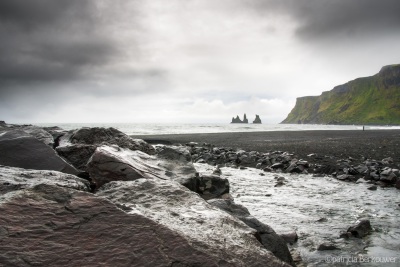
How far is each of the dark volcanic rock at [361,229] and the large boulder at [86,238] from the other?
413cm

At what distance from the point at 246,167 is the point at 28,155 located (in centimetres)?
1205

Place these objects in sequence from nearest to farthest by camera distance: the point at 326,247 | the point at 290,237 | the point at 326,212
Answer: the point at 326,247
the point at 290,237
the point at 326,212

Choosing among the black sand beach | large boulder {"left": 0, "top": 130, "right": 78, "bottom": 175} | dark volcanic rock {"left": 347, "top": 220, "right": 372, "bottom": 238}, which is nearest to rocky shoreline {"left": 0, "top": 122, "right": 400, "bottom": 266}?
dark volcanic rock {"left": 347, "top": 220, "right": 372, "bottom": 238}

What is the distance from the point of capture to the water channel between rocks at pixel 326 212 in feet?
17.1

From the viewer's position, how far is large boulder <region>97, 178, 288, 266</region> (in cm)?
Result: 283

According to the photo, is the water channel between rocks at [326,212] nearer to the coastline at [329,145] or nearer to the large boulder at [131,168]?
the large boulder at [131,168]

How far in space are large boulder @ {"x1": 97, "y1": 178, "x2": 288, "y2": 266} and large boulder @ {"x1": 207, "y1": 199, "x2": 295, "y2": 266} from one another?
2.45 ft

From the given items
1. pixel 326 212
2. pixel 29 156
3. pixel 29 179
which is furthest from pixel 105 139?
pixel 326 212

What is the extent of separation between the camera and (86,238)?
2.55 m

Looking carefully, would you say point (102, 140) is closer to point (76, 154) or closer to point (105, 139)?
point (105, 139)

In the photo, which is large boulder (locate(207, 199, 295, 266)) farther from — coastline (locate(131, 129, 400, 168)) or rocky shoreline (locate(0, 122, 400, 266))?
coastline (locate(131, 129, 400, 168))

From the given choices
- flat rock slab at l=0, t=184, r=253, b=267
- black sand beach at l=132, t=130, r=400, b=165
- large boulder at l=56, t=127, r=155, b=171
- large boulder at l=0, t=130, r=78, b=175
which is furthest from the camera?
black sand beach at l=132, t=130, r=400, b=165

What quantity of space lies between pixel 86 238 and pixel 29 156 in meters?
5.48

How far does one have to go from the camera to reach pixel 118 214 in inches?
117
